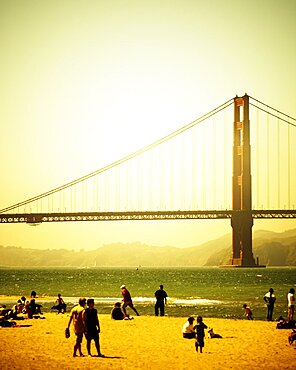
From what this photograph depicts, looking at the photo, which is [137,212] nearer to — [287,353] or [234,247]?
[234,247]

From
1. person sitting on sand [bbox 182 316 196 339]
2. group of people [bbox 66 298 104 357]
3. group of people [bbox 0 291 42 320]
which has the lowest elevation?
group of people [bbox 0 291 42 320]

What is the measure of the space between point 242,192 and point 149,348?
107686 mm

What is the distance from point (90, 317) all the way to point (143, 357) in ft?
6.88

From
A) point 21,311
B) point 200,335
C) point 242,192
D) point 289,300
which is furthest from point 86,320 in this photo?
point 242,192

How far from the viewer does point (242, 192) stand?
128750 millimetres

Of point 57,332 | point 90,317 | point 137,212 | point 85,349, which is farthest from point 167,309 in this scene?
point 137,212

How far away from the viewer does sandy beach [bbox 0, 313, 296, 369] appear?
63.0ft

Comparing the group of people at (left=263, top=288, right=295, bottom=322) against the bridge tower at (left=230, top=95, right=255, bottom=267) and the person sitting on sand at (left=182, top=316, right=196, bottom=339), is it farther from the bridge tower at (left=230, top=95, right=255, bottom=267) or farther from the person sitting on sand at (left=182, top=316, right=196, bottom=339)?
the bridge tower at (left=230, top=95, right=255, bottom=267)

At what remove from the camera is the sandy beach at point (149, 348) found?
19203 mm

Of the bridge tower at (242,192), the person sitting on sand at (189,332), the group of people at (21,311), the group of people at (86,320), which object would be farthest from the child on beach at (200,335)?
the bridge tower at (242,192)

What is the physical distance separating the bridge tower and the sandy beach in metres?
99.4

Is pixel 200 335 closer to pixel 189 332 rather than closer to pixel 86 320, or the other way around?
pixel 189 332

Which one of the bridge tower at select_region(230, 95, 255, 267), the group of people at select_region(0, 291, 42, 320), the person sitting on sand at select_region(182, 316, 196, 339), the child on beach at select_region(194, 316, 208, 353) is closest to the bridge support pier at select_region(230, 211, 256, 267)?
the bridge tower at select_region(230, 95, 255, 267)

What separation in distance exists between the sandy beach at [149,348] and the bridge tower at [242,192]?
9940 centimetres
